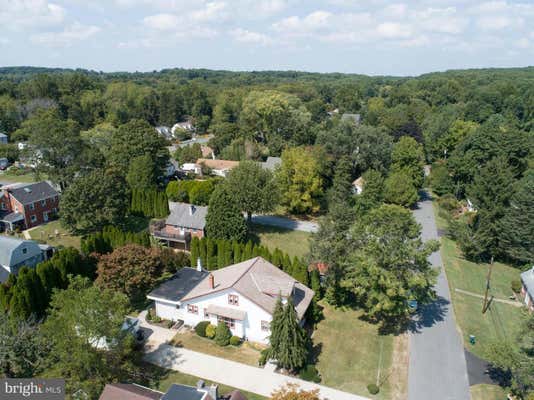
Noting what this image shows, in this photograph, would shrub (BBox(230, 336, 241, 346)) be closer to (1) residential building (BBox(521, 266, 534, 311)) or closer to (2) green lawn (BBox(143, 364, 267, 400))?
(2) green lawn (BBox(143, 364, 267, 400))

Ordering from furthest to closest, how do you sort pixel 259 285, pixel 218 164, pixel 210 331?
1. pixel 218 164
2. pixel 259 285
3. pixel 210 331

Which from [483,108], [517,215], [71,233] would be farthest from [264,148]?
[483,108]

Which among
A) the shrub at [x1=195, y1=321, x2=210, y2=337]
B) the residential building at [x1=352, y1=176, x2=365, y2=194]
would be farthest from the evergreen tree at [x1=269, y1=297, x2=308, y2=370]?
the residential building at [x1=352, y1=176, x2=365, y2=194]

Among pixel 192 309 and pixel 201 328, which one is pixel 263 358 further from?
pixel 192 309

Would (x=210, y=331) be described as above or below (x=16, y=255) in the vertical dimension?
below

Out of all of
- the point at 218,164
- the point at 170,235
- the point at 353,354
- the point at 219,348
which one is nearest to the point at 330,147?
the point at 218,164

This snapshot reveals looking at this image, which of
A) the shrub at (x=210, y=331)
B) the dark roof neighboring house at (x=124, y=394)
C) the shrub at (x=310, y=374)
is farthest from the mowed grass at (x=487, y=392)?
the dark roof neighboring house at (x=124, y=394)

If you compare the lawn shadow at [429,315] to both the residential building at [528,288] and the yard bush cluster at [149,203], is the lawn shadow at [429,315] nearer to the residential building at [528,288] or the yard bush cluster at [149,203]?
the residential building at [528,288]
